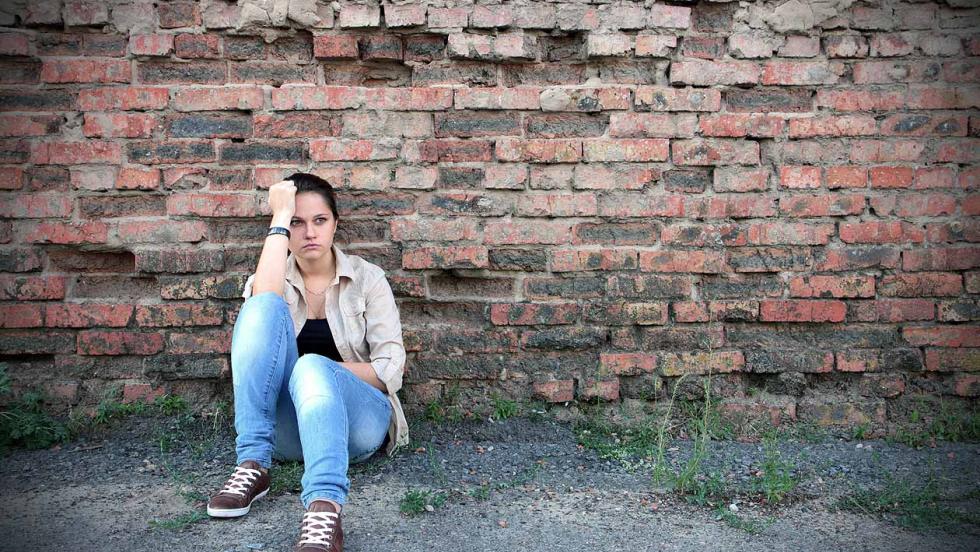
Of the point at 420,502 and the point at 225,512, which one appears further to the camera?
the point at 420,502

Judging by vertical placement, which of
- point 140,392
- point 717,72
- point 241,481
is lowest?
point 241,481

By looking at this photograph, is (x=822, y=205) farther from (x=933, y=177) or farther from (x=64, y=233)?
(x=64, y=233)

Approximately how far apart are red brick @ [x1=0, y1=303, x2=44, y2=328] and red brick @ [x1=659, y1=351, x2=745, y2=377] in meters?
3.08

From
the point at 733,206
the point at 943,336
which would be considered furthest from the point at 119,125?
the point at 943,336

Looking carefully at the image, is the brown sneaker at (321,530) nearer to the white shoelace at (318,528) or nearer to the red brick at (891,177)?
the white shoelace at (318,528)

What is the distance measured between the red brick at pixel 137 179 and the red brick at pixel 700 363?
2.63m

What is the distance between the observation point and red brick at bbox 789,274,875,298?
3463mm

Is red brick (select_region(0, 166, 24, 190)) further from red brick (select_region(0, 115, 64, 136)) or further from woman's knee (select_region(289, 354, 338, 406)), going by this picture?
woman's knee (select_region(289, 354, 338, 406))

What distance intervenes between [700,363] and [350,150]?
80.2 inches

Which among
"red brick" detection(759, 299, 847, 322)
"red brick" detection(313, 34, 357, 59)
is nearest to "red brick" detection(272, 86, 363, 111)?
"red brick" detection(313, 34, 357, 59)

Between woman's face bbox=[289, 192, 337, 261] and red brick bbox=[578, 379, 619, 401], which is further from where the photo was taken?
red brick bbox=[578, 379, 619, 401]

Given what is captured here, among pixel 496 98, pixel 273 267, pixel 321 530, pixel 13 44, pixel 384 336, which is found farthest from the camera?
pixel 496 98

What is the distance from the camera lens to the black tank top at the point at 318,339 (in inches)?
123

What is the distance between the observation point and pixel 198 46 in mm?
3350
